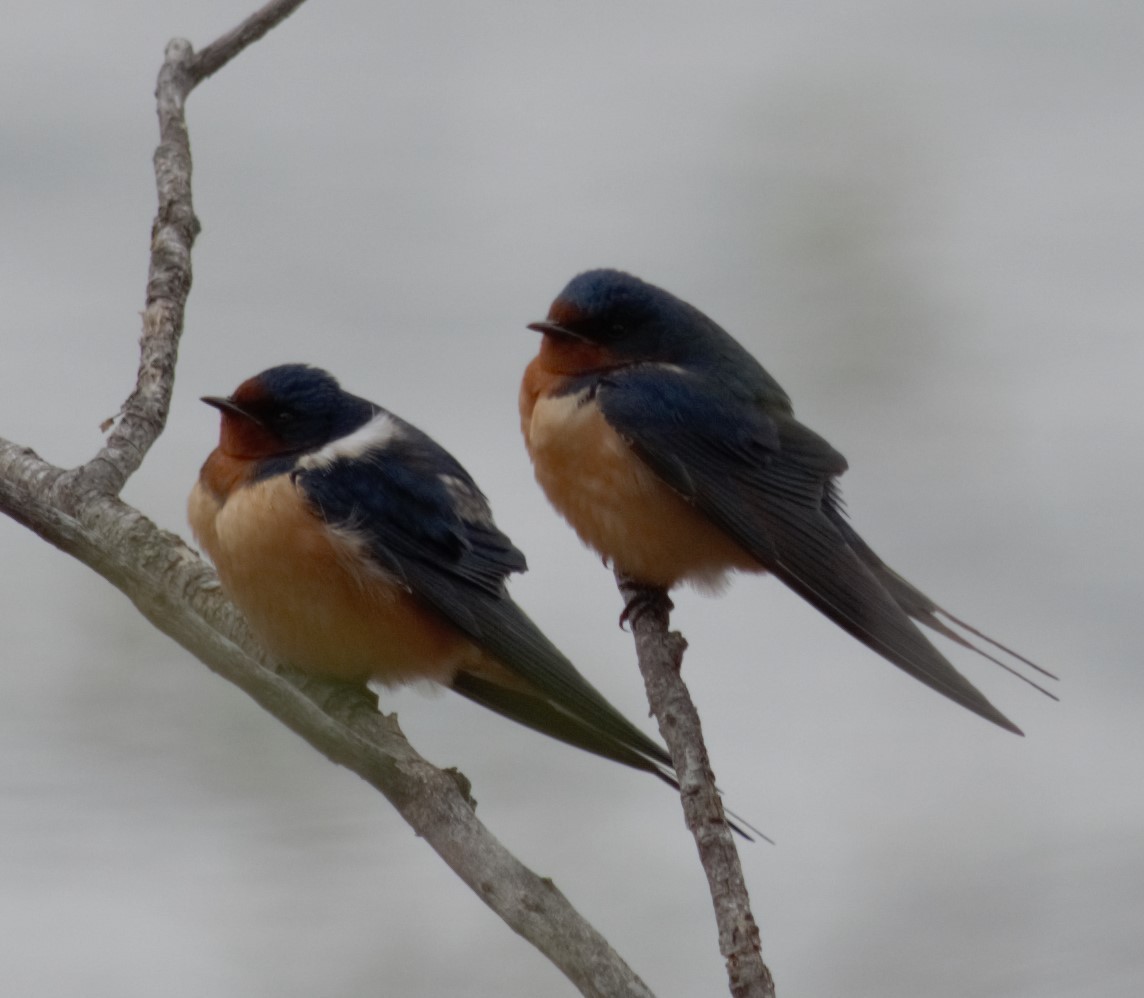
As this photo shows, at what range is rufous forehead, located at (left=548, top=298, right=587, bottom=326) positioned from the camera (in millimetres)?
2805

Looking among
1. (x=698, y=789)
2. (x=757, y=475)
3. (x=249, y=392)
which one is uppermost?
(x=757, y=475)

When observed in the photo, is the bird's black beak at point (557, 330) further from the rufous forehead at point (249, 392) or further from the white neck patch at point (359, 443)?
the rufous forehead at point (249, 392)

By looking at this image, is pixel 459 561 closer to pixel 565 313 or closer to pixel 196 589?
pixel 196 589

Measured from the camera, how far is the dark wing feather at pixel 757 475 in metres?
2.66

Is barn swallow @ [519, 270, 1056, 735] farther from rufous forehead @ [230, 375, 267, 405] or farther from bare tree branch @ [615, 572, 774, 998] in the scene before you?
rufous forehead @ [230, 375, 267, 405]

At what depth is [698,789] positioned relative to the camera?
5.99ft

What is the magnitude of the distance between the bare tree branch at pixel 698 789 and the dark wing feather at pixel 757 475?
0.19 m

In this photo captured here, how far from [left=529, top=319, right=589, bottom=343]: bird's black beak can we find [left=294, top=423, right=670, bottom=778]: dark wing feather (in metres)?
0.29

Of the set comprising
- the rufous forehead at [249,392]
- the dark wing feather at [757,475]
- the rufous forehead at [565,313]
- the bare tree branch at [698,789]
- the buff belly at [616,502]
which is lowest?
the bare tree branch at [698,789]

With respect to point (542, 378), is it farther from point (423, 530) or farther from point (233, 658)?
point (233, 658)

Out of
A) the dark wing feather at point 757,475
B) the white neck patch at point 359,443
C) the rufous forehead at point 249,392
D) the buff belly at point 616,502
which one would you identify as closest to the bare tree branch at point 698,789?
the buff belly at point 616,502

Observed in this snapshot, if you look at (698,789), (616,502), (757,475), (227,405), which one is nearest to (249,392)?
(227,405)

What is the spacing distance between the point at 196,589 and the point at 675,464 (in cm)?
75

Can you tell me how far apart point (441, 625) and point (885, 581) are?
2.46 feet
